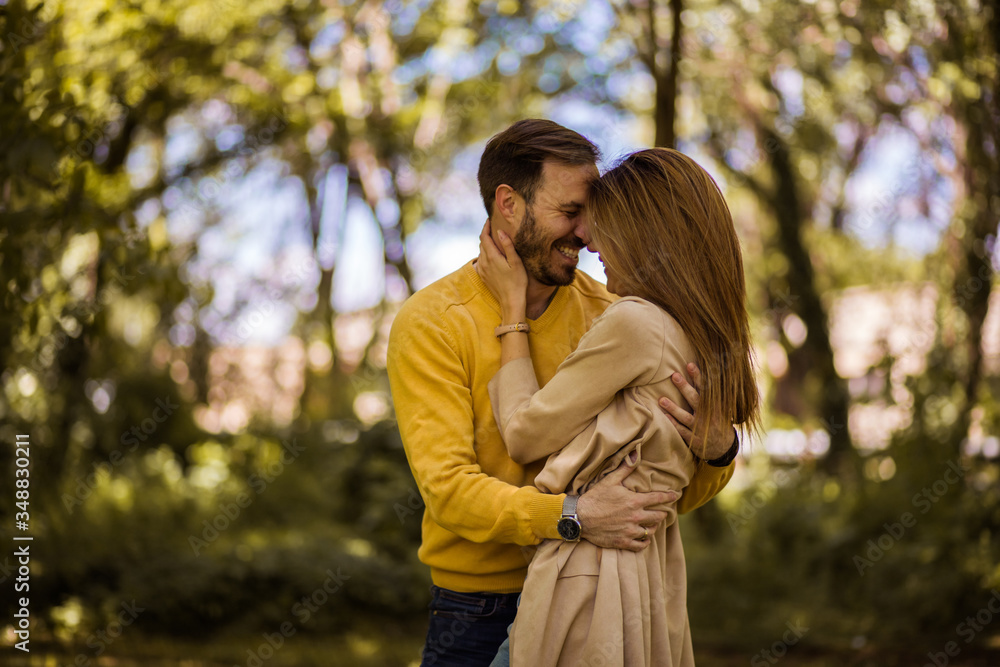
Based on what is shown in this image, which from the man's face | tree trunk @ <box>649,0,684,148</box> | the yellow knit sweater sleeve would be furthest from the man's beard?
tree trunk @ <box>649,0,684,148</box>

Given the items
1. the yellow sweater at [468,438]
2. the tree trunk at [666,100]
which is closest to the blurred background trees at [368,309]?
the tree trunk at [666,100]

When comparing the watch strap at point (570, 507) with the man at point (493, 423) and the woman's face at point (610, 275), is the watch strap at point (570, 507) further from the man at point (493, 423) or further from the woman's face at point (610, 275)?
the woman's face at point (610, 275)

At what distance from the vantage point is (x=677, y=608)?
7.13 feet

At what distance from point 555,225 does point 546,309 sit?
263 mm

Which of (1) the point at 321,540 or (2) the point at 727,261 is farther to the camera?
(1) the point at 321,540

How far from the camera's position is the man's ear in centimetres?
234

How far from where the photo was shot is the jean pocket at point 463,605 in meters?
2.26

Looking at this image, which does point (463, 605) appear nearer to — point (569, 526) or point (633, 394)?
point (569, 526)

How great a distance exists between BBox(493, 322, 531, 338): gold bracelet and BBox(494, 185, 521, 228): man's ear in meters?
0.30

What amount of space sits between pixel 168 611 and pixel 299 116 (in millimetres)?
4449

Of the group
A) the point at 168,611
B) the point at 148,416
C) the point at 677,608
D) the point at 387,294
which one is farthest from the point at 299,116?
the point at 677,608

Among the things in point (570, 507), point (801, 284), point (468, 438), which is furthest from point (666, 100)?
point (570, 507)

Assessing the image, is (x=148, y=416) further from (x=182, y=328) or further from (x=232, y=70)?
(x=232, y=70)

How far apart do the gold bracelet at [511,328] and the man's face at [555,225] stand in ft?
0.60
